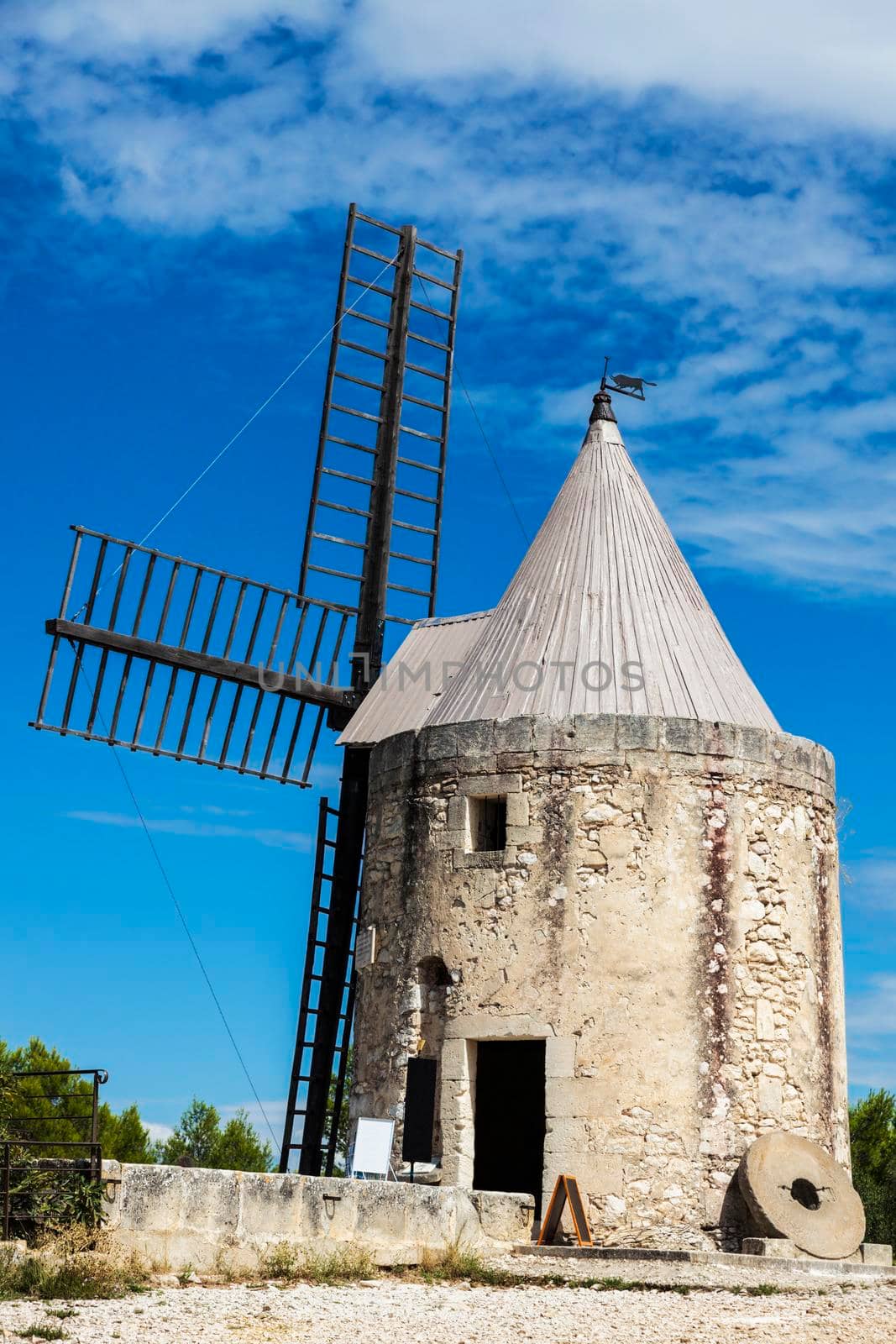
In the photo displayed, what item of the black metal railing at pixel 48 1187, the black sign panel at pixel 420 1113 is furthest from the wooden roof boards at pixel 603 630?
the black metal railing at pixel 48 1187

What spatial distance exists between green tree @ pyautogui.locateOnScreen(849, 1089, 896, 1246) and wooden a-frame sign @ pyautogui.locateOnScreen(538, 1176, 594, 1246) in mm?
11608

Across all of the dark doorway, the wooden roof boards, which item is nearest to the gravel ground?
the wooden roof boards

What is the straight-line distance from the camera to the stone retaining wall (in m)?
7.92

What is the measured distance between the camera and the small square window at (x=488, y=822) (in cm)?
1124

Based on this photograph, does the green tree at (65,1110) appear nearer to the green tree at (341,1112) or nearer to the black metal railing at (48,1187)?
the green tree at (341,1112)

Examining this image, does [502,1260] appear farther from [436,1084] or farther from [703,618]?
[703,618]

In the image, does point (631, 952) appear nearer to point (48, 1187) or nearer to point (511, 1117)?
point (511, 1117)

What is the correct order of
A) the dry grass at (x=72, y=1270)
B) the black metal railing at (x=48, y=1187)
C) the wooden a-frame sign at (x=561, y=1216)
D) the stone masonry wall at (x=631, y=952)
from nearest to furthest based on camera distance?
1. the dry grass at (x=72, y=1270)
2. the black metal railing at (x=48, y=1187)
3. the wooden a-frame sign at (x=561, y=1216)
4. the stone masonry wall at (x=631, y=952)

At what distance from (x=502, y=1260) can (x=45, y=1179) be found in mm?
2801

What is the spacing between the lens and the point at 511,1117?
12.7 meters

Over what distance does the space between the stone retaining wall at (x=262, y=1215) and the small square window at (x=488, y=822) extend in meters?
2.48

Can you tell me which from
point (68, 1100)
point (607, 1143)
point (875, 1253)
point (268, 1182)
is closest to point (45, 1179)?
point (268, 1182)

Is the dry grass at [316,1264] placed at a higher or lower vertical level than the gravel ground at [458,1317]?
higher

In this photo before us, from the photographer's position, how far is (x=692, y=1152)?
33.5 ft
